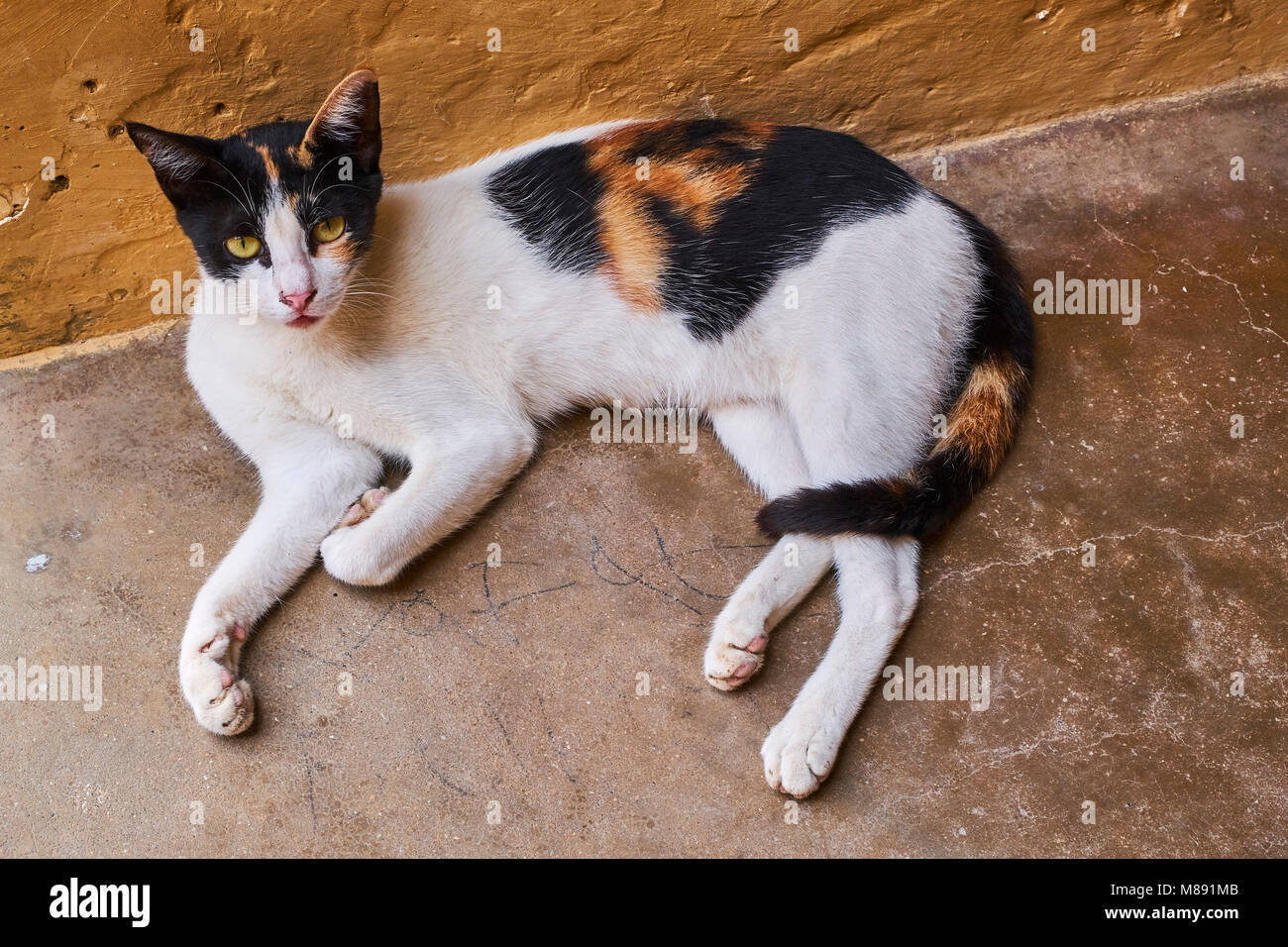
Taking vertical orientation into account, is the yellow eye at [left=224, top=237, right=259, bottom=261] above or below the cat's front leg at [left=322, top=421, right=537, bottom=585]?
above

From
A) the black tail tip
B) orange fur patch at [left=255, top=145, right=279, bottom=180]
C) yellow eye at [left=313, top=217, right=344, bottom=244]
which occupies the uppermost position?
orange fur patch at [left=255, top=145, right=279, bottom=180]

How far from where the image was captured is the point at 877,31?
3.12 meters

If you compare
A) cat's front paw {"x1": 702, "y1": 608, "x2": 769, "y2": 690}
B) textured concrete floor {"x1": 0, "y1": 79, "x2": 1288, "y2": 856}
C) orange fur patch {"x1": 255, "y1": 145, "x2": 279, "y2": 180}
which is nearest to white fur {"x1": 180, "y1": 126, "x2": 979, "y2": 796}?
cat's front paw {"x1": 702, "y1": 608, "x2": 769, "y2": 690}

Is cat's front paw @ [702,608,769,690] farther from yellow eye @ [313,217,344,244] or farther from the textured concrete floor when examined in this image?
yellow eye @ [313,217,344,244]

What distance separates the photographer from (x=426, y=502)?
2.52 m

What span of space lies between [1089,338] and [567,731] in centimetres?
181

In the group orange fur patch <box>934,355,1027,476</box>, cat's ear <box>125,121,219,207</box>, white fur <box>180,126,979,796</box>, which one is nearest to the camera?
cat's ear <box>125,121,219,207</box>

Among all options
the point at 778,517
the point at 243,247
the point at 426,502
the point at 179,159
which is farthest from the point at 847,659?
the point at 179,159

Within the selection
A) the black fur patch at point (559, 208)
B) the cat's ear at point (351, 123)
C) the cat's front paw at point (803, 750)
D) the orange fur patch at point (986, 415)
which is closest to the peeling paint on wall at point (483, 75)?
the black fur patch at point (559, 208)

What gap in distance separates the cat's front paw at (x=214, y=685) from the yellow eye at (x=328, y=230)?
2.98 ft

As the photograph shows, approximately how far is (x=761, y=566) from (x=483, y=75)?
5.21ft

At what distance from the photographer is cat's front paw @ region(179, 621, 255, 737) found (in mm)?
2285

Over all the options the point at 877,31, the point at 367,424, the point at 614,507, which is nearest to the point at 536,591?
the point at 614,507

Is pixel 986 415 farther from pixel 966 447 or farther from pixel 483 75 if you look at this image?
pixel 483 75
